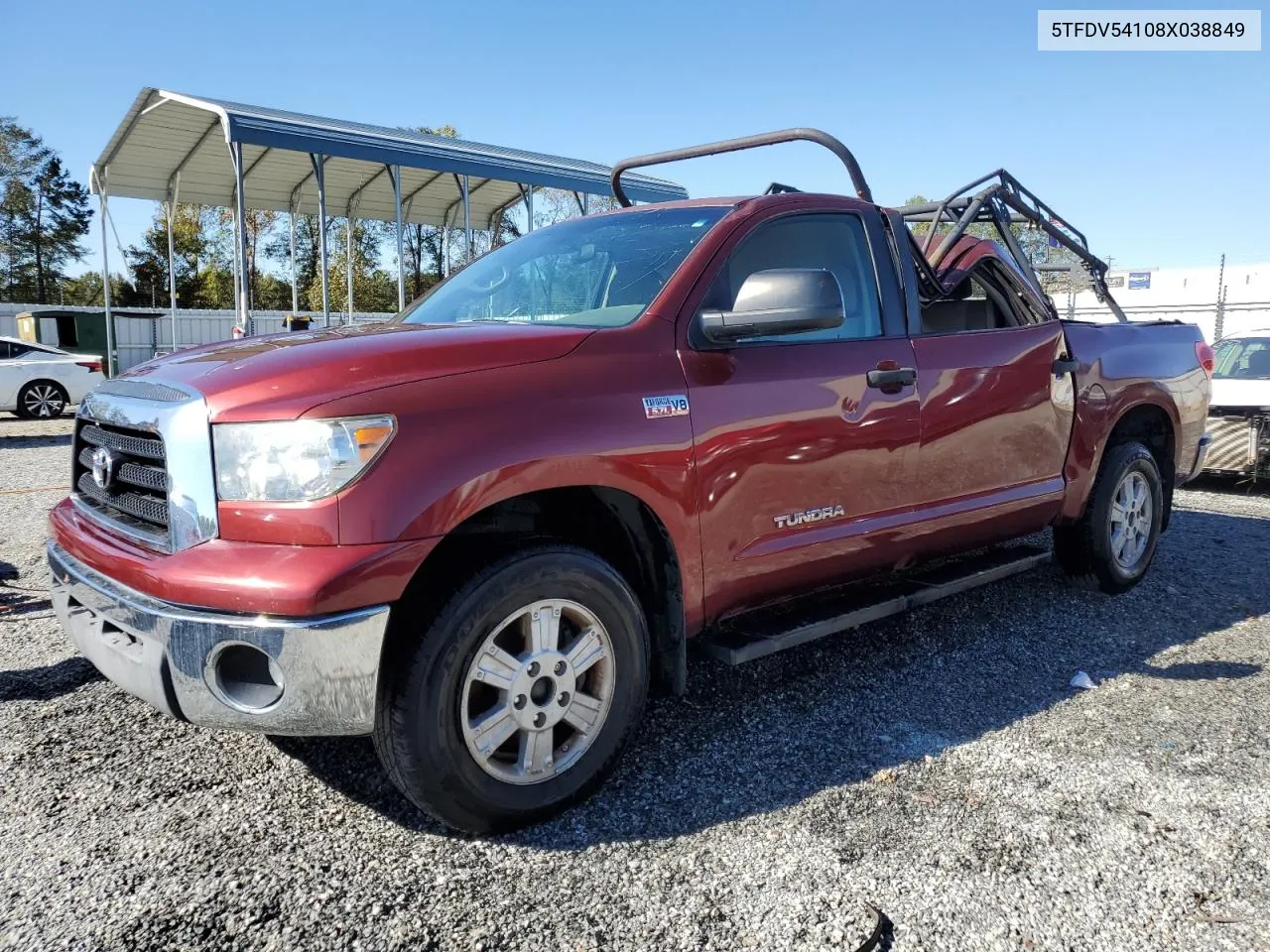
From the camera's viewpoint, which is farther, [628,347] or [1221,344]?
[1221,344]

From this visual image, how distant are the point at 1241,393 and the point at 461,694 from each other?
880cm

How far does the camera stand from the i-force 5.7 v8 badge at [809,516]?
318cm

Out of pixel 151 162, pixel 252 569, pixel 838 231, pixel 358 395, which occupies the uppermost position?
pixel 151 162

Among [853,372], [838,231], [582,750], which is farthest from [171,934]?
[838,231]

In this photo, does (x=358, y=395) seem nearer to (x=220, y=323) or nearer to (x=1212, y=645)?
(x=1212, y=645)

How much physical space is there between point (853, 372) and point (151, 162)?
17537 millimetres

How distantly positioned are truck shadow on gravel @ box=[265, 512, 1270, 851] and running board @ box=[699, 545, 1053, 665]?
12.0 inches

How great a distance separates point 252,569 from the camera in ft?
7.43

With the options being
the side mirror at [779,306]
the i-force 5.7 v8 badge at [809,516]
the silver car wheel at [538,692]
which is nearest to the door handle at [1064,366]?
the i-force 5.7 v8 badge at [809,516]

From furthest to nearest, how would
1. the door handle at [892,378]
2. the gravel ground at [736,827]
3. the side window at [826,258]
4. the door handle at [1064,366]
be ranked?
1. the door handle at [1064,366]
2. the door handle at [892,378]
3. the side window at [826,258]
4. the gravel ground at [736,827]

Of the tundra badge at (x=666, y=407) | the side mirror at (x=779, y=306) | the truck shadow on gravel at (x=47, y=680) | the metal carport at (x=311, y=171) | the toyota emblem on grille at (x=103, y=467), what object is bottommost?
the truck shadow on gravel at (x=47, y=680)

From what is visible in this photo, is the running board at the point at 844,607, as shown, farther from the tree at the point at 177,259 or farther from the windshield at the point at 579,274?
the tree at the point at 177,259

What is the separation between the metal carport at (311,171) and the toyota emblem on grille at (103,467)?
32.2 feet

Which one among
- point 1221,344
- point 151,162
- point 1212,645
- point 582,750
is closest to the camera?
point 582,750
